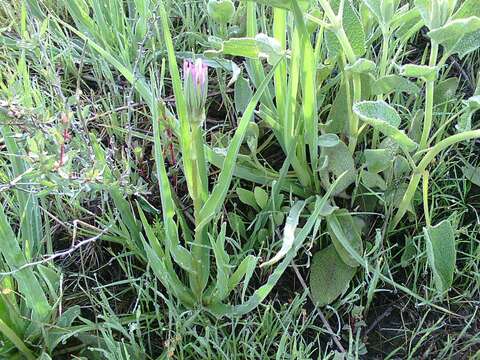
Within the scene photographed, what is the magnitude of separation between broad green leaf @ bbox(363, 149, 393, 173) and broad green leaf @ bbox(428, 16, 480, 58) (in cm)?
16

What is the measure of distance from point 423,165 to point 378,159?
0.06 meters

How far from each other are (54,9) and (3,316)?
73 cm

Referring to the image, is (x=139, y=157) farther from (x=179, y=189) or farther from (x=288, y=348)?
(x=288, y=348)

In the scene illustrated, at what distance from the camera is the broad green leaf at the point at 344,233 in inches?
37.8

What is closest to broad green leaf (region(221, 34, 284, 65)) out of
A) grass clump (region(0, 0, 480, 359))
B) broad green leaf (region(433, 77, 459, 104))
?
grass clump (region(0, 0, 480, 359))

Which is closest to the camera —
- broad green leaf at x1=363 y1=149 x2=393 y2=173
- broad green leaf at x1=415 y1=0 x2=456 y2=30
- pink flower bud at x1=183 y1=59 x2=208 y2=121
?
pink flower bud at x1=183 y1=59 x2=208 y2=121

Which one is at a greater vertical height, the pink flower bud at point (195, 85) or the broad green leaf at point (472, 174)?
the pink flower bud at point (195, 85)

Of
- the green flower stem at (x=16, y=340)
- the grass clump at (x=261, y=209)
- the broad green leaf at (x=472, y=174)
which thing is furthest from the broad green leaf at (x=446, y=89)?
the green flower stem at (x=16, y=340)

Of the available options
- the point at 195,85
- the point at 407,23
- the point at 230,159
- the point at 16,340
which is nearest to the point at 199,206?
the point at 230,159

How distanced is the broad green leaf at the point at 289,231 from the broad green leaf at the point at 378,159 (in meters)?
0.11

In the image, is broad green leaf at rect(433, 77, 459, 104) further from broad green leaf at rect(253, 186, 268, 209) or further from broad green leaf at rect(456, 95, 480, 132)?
broad green leaf at rect(253, 186, 268, 209)

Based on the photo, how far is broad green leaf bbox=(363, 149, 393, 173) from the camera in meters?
0.93

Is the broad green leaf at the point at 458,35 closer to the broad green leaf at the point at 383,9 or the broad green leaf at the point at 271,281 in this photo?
the broad green leaf at the point at 383,9

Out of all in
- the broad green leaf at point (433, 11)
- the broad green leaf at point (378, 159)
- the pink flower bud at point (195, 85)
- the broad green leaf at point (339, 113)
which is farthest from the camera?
the broad green leaf at point (339, 113)
